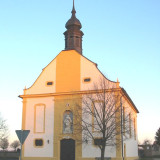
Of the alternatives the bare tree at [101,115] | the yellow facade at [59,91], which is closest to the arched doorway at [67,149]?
the yellow facade at [59,91]

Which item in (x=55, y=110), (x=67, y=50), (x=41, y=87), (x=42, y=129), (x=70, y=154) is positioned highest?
(x=67, y=50)

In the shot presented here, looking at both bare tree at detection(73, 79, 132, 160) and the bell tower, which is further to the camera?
the bell tower

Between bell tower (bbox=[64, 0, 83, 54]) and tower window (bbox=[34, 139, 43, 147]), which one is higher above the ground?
bell tower (bbox=[64, 0, 83, 54])

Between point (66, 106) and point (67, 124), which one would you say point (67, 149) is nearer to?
point (67, 124)

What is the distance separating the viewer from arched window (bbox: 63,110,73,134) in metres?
29.6

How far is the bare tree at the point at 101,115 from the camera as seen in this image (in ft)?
84.2

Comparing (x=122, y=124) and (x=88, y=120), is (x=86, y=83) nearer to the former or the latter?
(x=88, y=120)

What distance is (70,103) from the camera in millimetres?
30328

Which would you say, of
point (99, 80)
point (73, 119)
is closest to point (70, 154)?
point (73, 119)

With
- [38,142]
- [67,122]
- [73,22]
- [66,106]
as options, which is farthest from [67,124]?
[73,22]

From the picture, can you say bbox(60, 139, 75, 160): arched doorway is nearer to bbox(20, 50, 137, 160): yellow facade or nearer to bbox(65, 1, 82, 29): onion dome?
bbox(20, 50, 137, 160): yellow facade

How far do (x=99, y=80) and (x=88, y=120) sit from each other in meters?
4.37

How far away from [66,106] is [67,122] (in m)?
1.75

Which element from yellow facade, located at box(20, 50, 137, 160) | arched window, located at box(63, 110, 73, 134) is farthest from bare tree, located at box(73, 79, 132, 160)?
arched window, located at box(63, 110, 73, 134)
